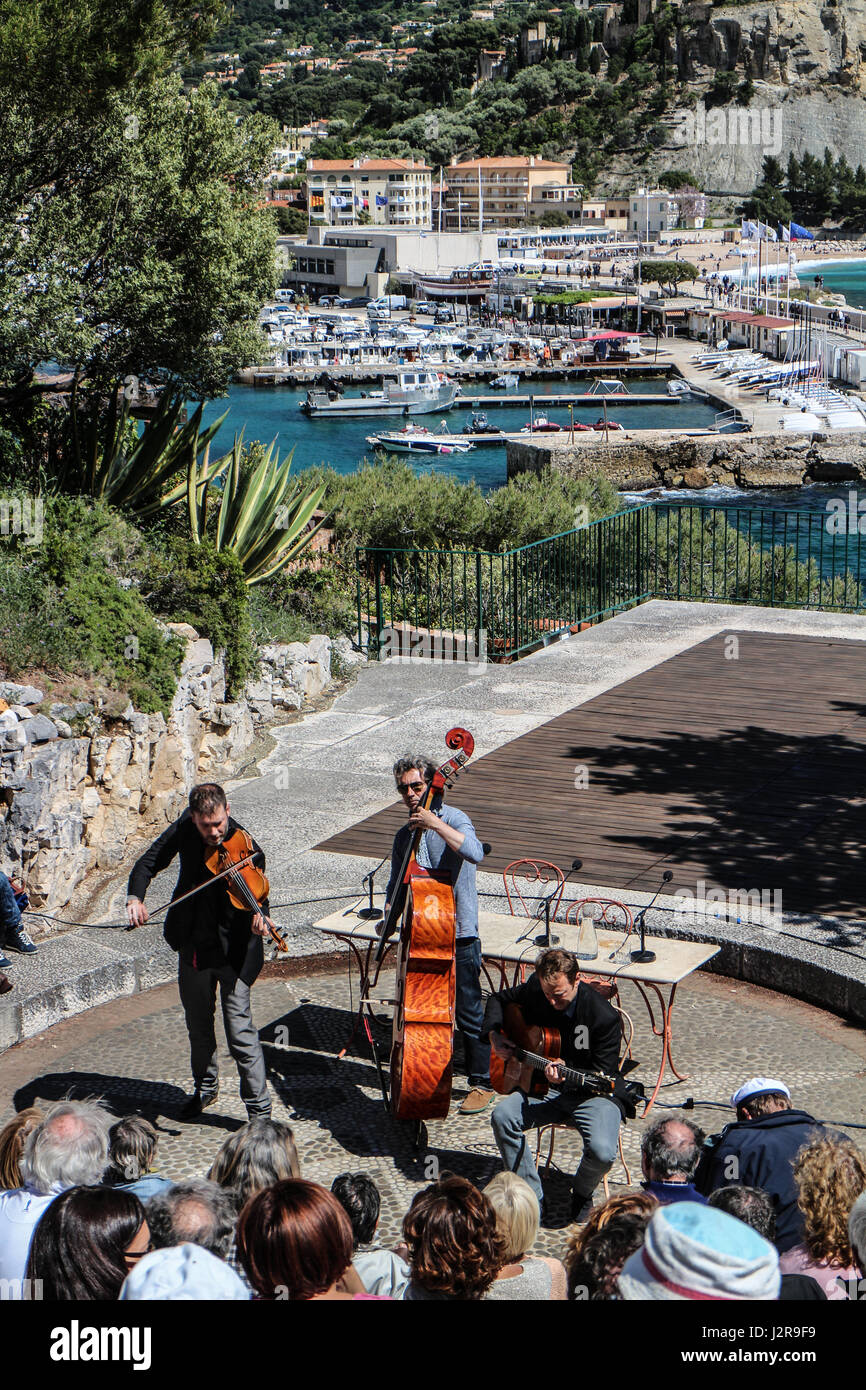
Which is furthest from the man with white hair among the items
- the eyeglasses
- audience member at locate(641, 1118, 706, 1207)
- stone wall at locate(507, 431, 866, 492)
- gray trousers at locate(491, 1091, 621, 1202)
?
stone wall at locate(507, 431, 866, 492)

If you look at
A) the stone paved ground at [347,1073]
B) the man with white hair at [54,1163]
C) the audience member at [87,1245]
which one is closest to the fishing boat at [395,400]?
the stone paved ground at [347,1073]

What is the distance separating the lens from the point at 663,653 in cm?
1450

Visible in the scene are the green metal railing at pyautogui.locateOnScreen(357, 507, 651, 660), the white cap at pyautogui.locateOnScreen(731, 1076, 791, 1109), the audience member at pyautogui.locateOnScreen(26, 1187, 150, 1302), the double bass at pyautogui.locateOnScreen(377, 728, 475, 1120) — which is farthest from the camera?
the green metal railing at pyautogui.locateOnScreen(357, 507, 651, 660)

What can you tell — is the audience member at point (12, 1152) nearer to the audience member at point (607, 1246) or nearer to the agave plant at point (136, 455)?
the audience member at point (607, 1246)

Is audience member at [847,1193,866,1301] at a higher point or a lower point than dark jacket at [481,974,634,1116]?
higher

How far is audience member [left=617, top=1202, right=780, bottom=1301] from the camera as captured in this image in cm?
310

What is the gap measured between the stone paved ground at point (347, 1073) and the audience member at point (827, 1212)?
1919 mm

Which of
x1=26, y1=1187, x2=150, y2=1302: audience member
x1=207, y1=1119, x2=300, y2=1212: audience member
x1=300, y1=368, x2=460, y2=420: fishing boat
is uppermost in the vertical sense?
x1=300, y1=368, x2=460, y2=420: fishing boat

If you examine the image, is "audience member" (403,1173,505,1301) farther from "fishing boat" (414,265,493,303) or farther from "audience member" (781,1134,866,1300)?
"fishing boat" (414,265,493,303)

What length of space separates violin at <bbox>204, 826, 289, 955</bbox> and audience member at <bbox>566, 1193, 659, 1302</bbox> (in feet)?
9.02

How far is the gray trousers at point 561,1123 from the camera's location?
19.2 ft

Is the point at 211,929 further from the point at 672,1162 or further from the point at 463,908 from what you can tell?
the point at 672,1162
